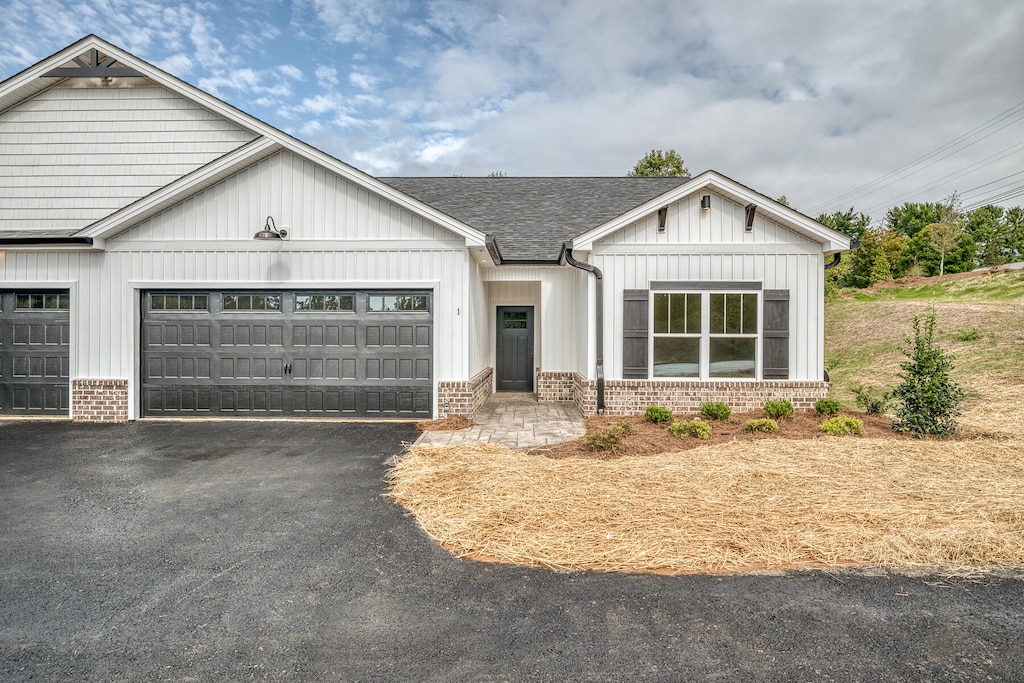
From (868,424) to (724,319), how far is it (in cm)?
270

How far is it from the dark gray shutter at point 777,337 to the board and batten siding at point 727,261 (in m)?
0.18

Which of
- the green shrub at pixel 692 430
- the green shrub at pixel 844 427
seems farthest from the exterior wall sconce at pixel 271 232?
the green shrub at pixel 844 427

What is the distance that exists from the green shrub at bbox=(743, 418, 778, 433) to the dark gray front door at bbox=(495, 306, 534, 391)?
588 cm

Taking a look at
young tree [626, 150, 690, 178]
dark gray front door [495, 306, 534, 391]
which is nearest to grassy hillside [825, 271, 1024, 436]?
dark gray front door [495, 306, 534, 391]

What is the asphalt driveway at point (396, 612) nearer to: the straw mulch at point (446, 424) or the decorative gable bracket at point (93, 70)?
the straw mulch at point (446, 424)

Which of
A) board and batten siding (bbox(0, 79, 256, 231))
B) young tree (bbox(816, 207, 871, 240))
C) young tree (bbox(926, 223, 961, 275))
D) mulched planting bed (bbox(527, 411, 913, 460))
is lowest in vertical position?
mulched planting bed (bbox(527, 411, 913, 460))

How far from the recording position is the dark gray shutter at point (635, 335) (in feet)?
29.1

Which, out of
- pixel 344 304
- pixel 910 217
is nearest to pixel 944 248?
pixel 910 217

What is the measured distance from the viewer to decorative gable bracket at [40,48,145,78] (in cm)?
944

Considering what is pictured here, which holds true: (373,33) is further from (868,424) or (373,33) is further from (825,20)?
(868,424)

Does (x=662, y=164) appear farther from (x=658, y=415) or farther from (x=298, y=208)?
(x=298, y=208)

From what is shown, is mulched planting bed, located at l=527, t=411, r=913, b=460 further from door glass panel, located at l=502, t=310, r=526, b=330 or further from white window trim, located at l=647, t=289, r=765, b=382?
door glass panel, located at l=502, t=310, r=526, b=330

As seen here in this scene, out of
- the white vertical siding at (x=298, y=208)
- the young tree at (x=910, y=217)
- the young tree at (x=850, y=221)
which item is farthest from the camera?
the young tree at (x=850, y=221)

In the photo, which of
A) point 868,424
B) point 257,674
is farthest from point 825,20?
point 257,674
